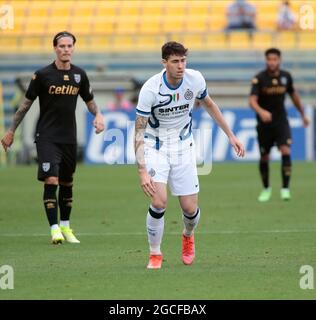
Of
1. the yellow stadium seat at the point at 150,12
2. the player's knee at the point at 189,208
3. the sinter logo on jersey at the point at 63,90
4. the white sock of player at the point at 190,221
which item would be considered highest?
the yellow stadium seat at the point at 150,12

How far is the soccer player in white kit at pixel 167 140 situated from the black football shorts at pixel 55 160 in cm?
233

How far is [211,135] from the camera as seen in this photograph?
92.6ft

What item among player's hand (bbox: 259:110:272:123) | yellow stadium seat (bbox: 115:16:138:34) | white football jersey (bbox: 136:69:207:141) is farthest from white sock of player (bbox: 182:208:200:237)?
yellow stadium seat (bbox: 115:16:138:34)

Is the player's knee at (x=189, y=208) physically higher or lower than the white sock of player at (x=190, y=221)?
higher

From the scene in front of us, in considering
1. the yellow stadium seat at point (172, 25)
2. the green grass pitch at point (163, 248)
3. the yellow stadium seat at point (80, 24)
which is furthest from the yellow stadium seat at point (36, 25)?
the green grass pitch at point (163, 248)

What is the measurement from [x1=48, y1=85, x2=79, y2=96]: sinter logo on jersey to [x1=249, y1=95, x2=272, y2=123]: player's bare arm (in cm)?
554

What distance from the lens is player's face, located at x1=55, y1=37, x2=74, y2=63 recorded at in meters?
11.9

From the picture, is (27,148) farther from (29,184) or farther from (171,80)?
(171,80)

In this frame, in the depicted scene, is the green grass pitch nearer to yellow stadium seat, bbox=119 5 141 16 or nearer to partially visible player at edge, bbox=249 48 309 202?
partially visible player at edge, bbox=249 48 309 202

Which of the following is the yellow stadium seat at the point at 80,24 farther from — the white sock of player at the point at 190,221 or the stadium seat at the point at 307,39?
the white sock of player at the point at 190,221

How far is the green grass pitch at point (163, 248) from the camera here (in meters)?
8.62

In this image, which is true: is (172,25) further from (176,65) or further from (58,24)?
(176,65)
